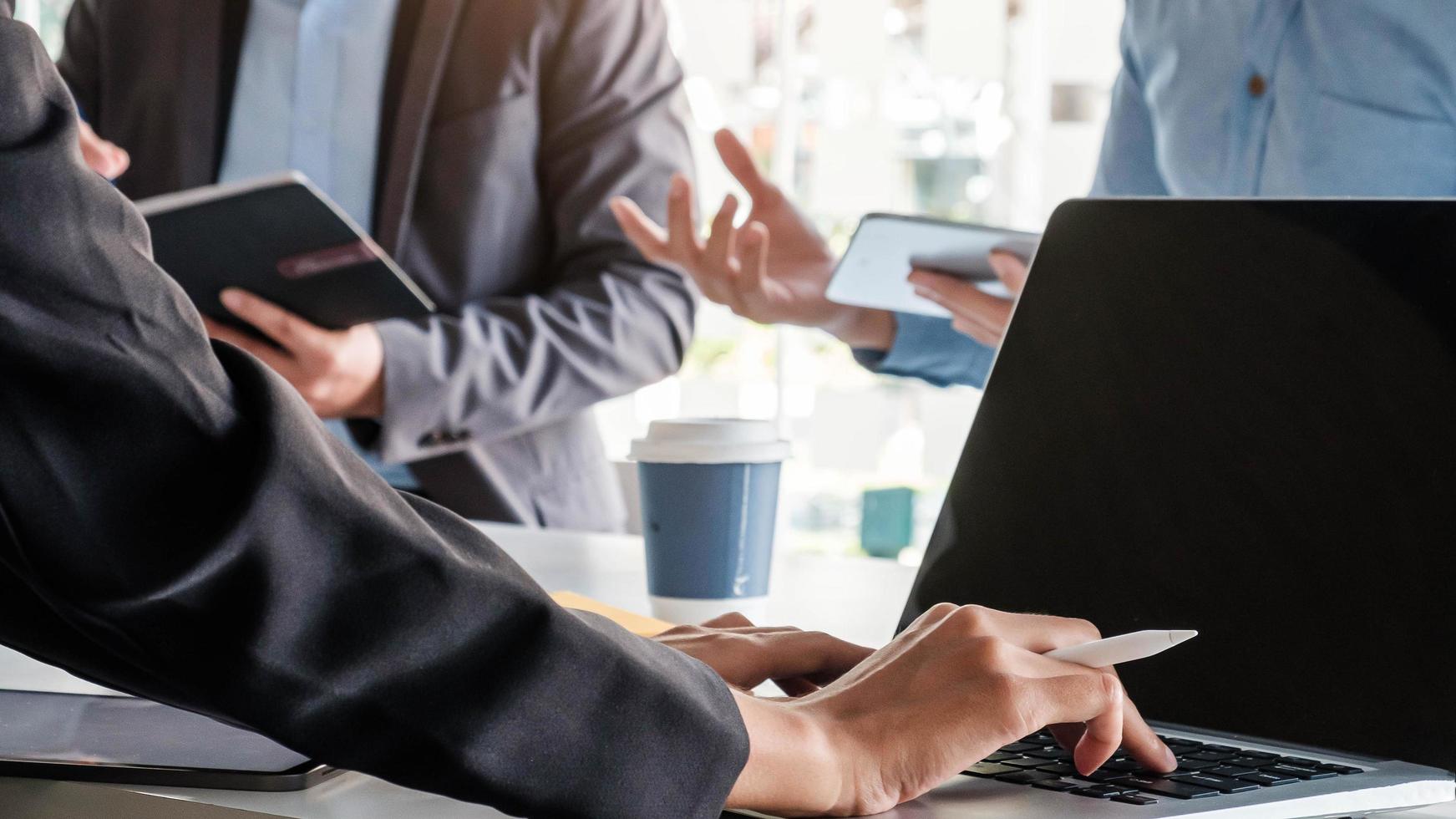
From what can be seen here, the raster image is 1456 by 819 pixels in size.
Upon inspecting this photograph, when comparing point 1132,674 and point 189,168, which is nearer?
point 1132,674

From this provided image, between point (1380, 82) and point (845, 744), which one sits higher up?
point (1380, 82)

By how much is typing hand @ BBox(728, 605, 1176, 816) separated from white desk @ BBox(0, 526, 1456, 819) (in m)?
0.12

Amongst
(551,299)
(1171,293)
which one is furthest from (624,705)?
(551,299)

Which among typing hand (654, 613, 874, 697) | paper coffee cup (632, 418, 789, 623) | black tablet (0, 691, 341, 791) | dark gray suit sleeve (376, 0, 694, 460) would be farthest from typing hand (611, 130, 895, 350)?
black tablet (0, 691, 341, 791)

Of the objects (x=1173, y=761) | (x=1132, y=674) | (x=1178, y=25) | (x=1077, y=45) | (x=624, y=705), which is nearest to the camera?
(x=624, y=705)

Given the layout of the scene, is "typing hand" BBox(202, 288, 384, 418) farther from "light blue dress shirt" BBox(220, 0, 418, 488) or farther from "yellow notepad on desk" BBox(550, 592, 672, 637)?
"yellow notepad on desk" BBox(550, 592, 672, 637)

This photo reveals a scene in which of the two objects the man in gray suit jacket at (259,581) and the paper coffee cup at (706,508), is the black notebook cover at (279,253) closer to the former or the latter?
the paper coffee cup at (706,508)

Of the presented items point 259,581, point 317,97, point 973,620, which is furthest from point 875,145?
point 259,581

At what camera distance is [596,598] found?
43.8 inches

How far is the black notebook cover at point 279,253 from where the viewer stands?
1.23 m

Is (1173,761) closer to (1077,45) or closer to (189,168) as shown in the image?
(189,168)

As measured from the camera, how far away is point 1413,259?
2.32 ft

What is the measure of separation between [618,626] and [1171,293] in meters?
0.42

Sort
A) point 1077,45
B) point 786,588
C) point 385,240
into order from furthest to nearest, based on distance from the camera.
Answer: point 1077,45 → point 385,240 → point 786,588
